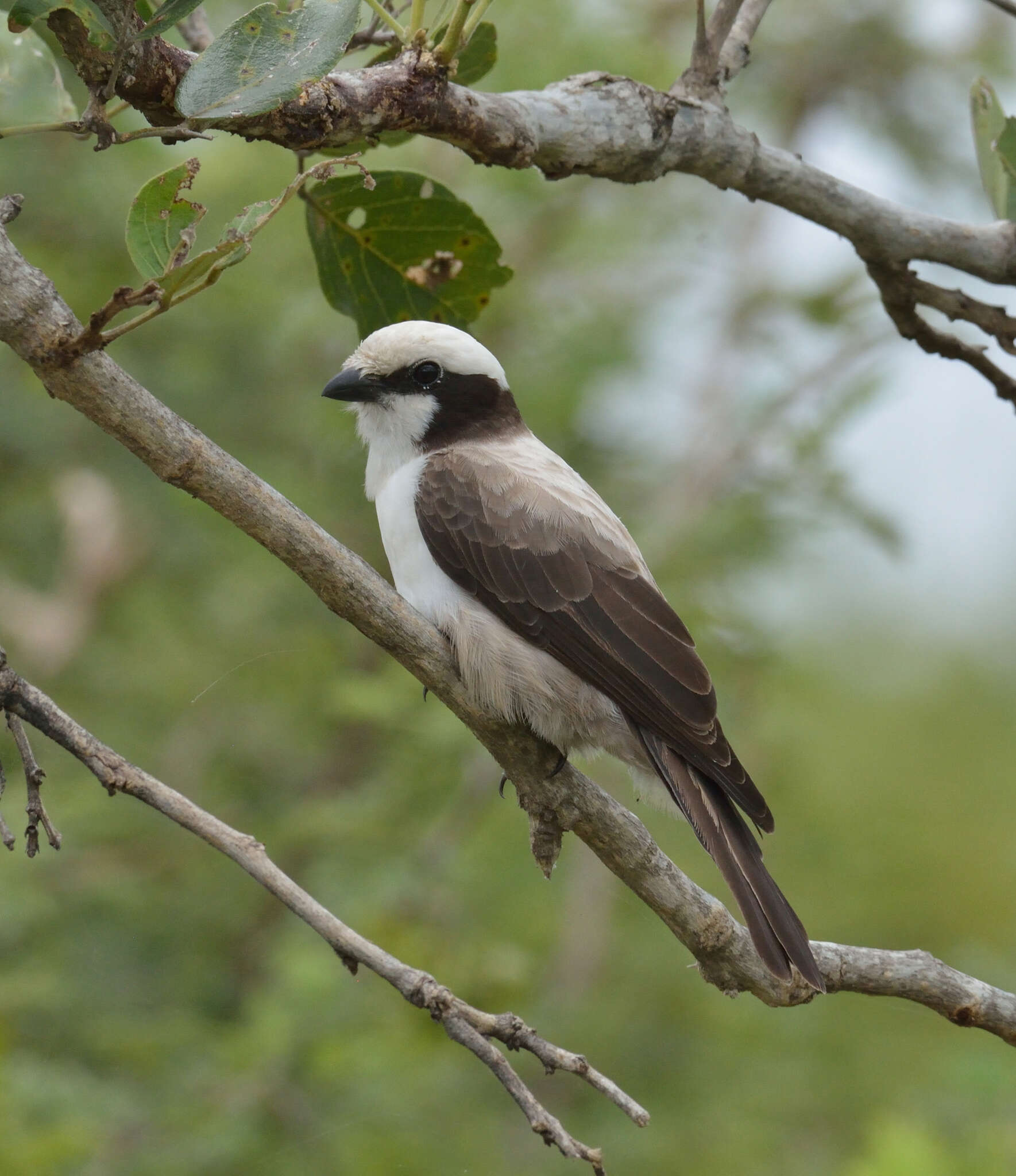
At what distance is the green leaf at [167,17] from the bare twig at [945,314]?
170 cm

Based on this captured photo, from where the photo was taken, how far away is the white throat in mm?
3357

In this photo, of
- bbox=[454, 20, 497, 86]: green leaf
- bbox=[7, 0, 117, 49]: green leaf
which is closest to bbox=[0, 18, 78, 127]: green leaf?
bbox=[7, 0, 117, 49]: green leaf

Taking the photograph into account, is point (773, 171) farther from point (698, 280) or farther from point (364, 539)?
point (698, 280)

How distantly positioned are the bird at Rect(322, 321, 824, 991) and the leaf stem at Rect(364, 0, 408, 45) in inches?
29.3

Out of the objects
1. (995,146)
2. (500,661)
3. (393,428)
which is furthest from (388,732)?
(995,146)

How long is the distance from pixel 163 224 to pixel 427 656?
769mm

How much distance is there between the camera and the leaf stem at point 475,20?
2.09m

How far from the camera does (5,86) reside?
2098 millimetres

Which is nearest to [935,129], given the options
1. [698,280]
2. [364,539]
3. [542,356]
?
[698,280]

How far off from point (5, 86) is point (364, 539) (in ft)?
10.5

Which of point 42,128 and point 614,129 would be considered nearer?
point 42,128

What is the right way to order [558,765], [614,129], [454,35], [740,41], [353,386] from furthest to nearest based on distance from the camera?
[353,386] < [740,41] < [614,129] < [558,765] < [454,35]

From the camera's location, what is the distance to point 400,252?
2645 mm

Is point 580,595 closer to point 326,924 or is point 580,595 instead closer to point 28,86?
point 326,924
